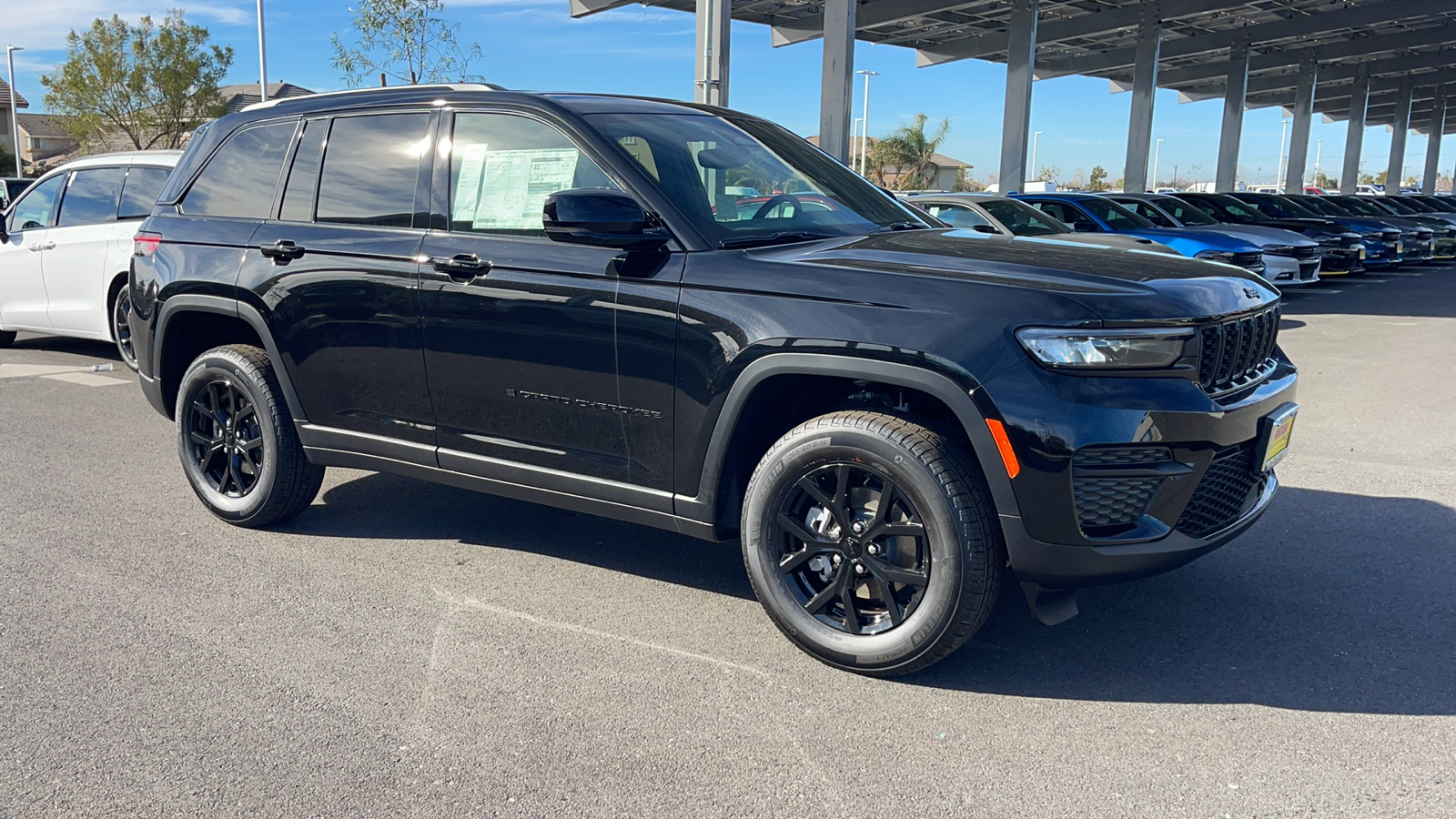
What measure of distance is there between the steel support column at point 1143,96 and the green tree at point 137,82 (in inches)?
1215

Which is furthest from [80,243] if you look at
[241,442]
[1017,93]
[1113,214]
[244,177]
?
[1017,93]

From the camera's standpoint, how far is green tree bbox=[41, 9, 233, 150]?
128 ft

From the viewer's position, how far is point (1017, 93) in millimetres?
28219

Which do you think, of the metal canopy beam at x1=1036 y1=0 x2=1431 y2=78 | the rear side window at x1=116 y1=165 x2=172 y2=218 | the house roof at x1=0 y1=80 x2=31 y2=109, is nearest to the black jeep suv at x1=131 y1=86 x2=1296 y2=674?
the rear side window at x1=116 y1=165 x2=172 y2=218

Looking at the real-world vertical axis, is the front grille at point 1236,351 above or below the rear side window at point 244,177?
below

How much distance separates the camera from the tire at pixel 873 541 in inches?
125

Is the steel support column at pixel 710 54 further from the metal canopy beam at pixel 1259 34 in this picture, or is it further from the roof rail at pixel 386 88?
the metal canopy beam at pixel 1259 34

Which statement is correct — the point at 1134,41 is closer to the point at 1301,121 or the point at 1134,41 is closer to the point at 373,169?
the point at 1301,121

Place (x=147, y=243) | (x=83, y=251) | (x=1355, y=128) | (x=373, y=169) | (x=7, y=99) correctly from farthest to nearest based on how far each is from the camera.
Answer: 1. (x=7, y=99)
2. (x=1355, y=128)
3. (x=83, y=251)
4. (x=147, y=243)
5. (x=373, y=169)

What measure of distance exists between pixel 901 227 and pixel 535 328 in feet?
4.76

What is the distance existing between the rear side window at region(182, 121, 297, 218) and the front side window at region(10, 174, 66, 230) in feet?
18.5

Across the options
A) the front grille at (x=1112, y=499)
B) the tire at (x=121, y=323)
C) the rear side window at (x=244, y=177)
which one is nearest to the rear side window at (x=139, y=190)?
the tire at (x=121, y=323)

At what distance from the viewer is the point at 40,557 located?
4508 mm

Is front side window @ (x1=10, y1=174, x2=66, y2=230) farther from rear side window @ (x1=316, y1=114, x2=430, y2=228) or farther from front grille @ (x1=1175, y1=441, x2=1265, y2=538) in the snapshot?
front grille @ (x1=1175, y1=441, x2=1265, y2=538)
